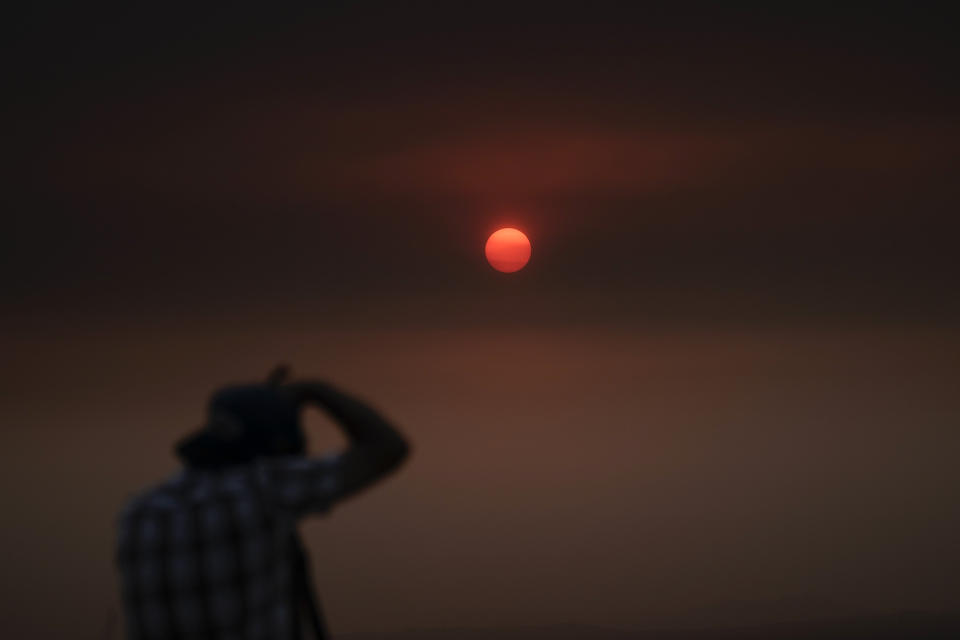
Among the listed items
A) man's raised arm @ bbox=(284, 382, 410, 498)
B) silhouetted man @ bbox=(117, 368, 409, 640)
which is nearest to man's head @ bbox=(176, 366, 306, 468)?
silhouetted man @ bbox=(117, 368, 409, 640)

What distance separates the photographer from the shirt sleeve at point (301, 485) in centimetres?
437

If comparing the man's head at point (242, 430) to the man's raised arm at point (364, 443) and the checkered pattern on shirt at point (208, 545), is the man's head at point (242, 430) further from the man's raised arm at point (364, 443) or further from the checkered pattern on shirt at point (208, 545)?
the man's raised arm at point (364, 443)

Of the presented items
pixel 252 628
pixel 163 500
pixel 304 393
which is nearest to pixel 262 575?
pixel 252 628

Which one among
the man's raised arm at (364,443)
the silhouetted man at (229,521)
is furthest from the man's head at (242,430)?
the man's raised arm at (364,443)

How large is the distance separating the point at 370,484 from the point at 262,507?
462 mm

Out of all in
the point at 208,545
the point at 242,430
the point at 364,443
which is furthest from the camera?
the point at 364,443

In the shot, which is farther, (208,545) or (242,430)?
(242,430)

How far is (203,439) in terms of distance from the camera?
4453 millimetres

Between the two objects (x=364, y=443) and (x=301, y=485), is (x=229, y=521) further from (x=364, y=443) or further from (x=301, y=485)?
(x=364, y=443)

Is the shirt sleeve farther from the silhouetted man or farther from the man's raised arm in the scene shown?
the man's raised arm

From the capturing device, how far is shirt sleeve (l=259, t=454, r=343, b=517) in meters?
4.37

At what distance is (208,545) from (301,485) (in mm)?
414

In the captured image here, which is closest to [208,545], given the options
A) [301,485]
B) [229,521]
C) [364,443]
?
[229,521]

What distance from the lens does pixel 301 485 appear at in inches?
172
